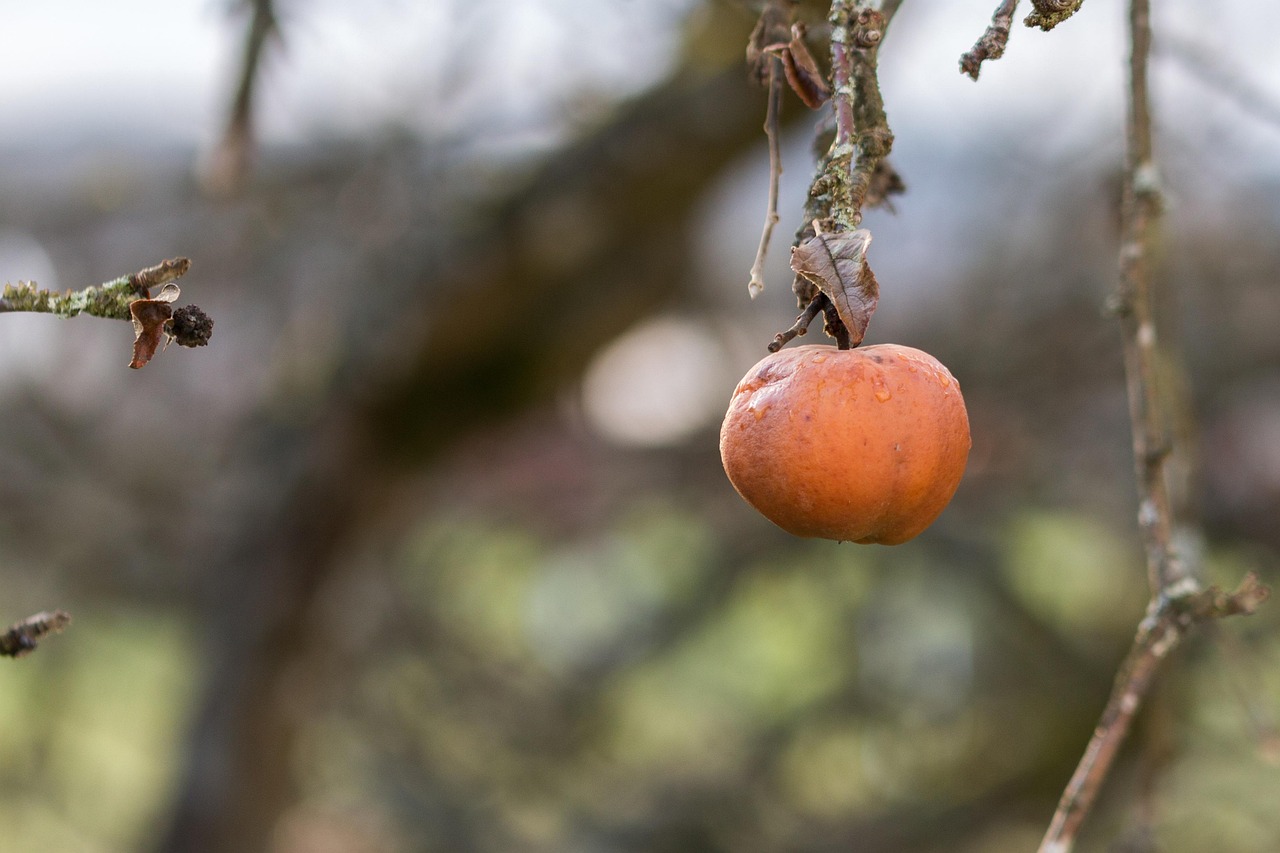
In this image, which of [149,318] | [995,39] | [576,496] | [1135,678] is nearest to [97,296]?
[149,318]

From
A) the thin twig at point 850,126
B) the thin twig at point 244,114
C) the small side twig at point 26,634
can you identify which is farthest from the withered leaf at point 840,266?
the thin twig at point 244,114

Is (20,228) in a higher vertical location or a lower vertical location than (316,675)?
higher

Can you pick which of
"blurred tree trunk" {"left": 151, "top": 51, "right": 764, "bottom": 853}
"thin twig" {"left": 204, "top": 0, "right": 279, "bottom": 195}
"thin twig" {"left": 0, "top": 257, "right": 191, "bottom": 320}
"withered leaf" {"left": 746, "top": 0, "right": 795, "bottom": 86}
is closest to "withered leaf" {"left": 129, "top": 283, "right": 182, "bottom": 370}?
"thin twig" {"left": 0, "top": 257, "right": 191, "bottom": 320}

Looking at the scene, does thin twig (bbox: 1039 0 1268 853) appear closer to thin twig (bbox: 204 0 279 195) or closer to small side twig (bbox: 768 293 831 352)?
small side twig (bbox: 768 293 831 352)

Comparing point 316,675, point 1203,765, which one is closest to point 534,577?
point 316,675

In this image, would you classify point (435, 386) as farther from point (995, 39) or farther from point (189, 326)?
point (995, 39)

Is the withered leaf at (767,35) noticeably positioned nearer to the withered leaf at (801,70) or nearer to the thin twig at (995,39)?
the withered leaf at (801,70)

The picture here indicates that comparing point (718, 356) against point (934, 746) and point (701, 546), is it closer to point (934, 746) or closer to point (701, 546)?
point (701, 546)
